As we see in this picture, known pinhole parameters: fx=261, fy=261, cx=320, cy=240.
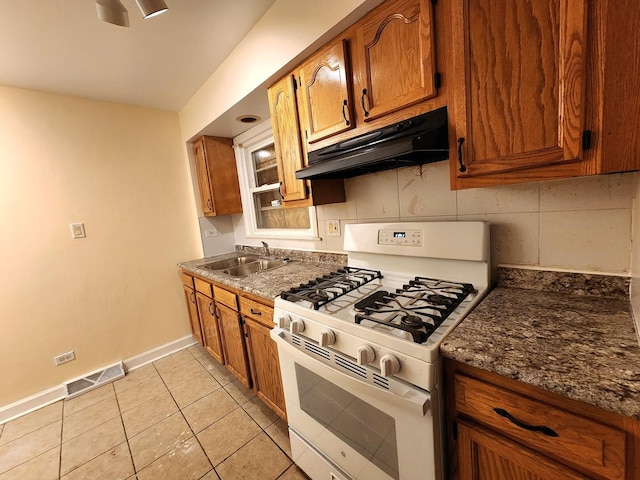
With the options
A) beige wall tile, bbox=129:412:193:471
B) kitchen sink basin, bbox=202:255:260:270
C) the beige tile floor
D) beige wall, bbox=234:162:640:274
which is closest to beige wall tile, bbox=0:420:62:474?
the beige tile floor

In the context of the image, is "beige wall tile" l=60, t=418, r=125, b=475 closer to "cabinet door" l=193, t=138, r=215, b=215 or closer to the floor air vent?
the floor air vent

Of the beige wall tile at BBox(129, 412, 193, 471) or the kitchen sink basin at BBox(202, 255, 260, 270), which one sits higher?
the kitchen sink basin at BBox(202, 255, 260, 270)

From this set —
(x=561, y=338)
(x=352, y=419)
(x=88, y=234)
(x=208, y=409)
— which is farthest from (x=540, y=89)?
(x=88, y=234)

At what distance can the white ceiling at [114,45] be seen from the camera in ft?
4.38

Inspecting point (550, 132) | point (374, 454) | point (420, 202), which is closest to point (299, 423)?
point (374, 454)

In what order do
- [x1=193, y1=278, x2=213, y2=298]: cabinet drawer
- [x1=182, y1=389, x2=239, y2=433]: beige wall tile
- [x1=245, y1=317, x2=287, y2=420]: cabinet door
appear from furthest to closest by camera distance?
1. [x1=193, y1=278, x2=213, y2=298]: cabinet drawer
2. [x1=182, y1=389, x2=239, y2=433]: beige wall tile
3. [x1=245, y1=317, x2=287, y2=420]: cabinet door

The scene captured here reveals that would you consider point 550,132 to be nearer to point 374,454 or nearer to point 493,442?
point 493,442

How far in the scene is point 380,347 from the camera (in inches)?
31.7

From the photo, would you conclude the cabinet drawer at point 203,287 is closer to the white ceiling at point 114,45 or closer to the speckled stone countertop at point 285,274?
the speckled stone countertop at point 285,274

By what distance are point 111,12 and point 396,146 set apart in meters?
1.23

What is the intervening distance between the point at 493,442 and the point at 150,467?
1739 mm

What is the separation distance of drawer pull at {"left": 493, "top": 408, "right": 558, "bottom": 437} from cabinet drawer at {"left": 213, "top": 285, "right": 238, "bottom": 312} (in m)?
1.45

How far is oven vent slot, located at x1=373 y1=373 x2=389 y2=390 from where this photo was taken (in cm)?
80

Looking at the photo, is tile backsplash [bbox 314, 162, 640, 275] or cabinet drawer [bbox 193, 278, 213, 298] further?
cabinet drawer [bbox 193, 278, 213, 298]
